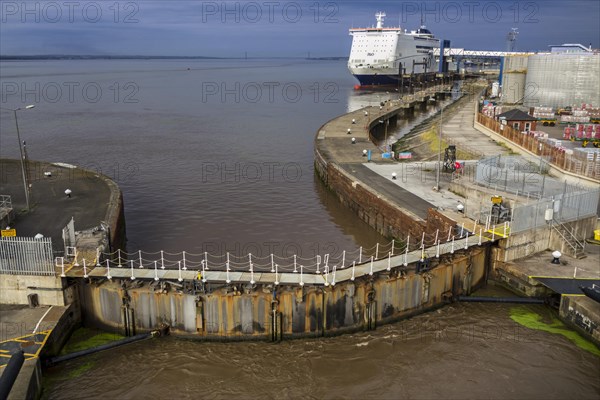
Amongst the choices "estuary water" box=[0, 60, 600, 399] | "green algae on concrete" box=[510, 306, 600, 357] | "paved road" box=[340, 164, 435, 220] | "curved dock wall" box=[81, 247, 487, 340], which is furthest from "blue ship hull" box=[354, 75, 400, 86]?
"curved dock wall" box=[81, 247, 487, 340]

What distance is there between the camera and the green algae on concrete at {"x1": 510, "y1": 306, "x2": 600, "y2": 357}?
18000mm

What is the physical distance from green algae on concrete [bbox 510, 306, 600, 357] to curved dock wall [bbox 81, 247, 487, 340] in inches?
229

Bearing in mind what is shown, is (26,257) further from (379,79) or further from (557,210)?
A: (379,79)

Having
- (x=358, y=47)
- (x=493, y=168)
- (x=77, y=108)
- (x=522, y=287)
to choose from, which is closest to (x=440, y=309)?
(x=522, y=287)

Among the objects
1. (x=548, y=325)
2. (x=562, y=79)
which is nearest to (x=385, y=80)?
(x=562, y=79)

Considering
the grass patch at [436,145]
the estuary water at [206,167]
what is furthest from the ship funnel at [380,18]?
the grass patch at [436,145]

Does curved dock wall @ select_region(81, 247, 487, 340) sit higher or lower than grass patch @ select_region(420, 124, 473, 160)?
lower

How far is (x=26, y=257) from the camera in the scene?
17656 mm

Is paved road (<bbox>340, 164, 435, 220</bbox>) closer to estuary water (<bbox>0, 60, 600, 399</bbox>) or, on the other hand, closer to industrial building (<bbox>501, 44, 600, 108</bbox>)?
estuary water (<bbox>0, 60, 600, 399</bbox>)

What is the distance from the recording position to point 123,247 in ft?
88.1

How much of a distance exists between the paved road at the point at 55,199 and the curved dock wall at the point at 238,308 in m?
4.12

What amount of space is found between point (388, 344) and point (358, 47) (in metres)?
133

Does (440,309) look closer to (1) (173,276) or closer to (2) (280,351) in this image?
(2) (280,351)

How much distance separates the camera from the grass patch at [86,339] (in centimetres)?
1739
